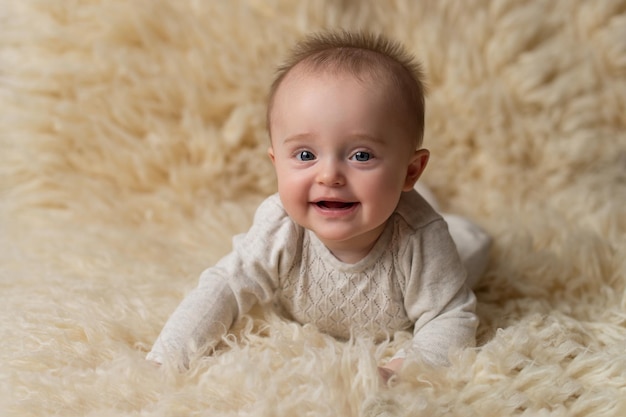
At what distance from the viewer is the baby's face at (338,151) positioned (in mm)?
959

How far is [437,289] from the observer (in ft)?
3.54

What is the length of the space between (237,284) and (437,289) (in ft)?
0.83

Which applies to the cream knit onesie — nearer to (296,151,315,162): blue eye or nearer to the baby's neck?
the baby's neck

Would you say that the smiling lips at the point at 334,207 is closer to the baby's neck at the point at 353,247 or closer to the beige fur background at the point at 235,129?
the baby's neck at the point at 353,247

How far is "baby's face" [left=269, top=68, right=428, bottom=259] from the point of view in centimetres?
96

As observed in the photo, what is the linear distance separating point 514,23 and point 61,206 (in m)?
0.92

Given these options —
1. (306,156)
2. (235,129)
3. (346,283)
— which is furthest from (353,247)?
(235,129)

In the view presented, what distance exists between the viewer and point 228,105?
5.23 ft

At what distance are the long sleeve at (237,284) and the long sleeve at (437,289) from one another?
161 mm

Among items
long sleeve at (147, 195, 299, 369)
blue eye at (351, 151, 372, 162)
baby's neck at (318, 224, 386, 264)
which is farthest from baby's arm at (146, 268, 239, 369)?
blue eye at (351, 151, 372, 162)

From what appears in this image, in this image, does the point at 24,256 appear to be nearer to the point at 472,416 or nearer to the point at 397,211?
the point at 397,211

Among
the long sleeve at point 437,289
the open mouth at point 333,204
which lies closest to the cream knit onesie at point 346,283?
the long sleeve at point 437,289

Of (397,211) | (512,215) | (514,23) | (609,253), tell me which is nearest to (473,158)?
(512,215)

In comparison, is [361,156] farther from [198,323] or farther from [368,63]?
[198,323]
